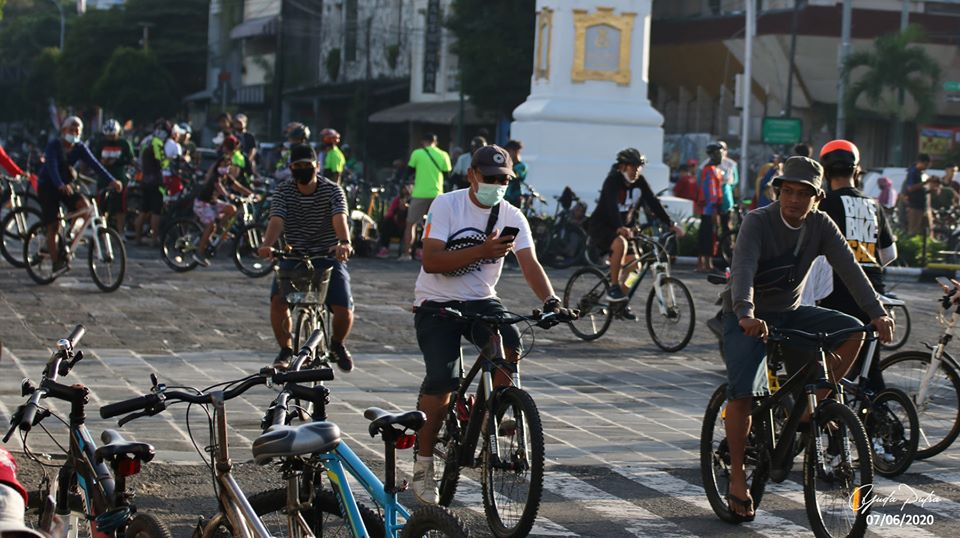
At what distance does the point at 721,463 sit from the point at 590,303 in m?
7.45

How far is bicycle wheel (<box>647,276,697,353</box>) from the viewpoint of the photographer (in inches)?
584

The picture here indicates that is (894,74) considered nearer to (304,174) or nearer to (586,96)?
(586,96)

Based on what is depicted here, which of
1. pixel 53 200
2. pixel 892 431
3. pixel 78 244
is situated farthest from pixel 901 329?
pixel 53 200

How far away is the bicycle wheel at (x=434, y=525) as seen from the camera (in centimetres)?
476

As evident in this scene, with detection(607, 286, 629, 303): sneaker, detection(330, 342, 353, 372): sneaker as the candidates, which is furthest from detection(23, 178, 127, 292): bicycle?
detection(330, 342, 353, 372): sneaker

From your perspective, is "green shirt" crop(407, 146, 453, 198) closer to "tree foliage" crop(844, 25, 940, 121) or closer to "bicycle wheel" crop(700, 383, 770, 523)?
"bicycle wheel" crop(700, 383, 770, 523)

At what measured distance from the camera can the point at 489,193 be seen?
7.57 meters

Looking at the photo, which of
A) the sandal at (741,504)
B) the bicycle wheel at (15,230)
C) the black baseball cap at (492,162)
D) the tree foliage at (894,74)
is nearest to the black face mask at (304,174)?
the black baseball cap at (492,162)

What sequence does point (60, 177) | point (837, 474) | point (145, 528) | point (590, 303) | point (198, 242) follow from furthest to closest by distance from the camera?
1. point (198, 242)
2. point (60, 177)
3. point (590, 303)
4. point (837, 474)
5. point (145, 528)

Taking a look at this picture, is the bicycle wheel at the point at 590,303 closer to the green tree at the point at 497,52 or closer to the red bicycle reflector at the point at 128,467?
the red bicycle reflector at the point at 128,467

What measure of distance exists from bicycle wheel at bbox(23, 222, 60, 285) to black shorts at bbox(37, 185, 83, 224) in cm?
30

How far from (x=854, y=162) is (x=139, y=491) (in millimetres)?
4292

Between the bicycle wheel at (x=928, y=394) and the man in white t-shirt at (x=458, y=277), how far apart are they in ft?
8.96

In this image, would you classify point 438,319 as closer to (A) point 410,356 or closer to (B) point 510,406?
(B) point 510,406
